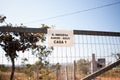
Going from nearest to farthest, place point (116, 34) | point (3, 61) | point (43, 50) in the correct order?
1. point (3, 61)
2. point (116, 34)
3. point (43, 50)

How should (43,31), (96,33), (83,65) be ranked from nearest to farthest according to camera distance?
(43,31)
(96,33)
(83,65)

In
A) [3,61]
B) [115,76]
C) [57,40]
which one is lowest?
[115,76]

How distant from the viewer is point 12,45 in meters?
17.0

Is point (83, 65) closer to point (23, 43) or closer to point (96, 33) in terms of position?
point (23, 43)

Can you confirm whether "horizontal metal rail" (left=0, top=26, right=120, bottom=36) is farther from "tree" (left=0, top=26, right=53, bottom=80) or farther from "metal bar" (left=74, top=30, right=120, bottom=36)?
"tree" (left=0, top=26, right=53, bottom=80)

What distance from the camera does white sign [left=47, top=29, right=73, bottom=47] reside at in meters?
5.18

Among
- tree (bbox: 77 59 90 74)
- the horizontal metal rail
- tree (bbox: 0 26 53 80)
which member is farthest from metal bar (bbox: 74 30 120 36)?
tree (bbox: 0 26 53 80)

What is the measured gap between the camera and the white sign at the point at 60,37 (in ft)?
17.0

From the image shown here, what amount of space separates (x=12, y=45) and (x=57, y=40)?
1247 centimetres

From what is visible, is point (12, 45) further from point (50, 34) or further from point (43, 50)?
point (50, 34)

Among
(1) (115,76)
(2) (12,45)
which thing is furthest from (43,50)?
(1) (115,76)

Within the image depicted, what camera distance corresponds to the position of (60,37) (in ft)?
17.2

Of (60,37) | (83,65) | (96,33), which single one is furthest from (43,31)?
(83,65)

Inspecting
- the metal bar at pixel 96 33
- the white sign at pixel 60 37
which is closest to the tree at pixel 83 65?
the metal bar at pixel 96 33
